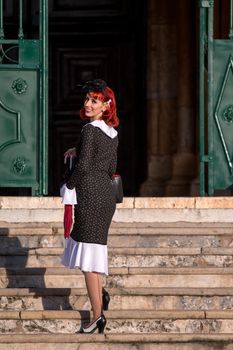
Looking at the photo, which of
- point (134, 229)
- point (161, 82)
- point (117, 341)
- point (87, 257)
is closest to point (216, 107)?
point (134, 229)

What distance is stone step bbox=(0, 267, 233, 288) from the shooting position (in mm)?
11359

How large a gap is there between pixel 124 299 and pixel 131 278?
42 centimetres

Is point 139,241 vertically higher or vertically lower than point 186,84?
lower

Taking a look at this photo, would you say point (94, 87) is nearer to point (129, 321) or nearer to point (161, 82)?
point (129, 321)

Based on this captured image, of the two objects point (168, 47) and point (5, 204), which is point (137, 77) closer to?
point (168, 47)

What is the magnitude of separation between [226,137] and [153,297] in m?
3.19

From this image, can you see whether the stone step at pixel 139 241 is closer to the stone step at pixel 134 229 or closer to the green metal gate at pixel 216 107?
the stone step at pixel 134 229

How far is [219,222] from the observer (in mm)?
12594

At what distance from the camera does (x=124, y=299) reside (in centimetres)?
1098

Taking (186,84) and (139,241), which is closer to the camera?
(139,241)

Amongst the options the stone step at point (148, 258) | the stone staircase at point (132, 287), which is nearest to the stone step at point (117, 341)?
the stone staircase at point (132, 287)

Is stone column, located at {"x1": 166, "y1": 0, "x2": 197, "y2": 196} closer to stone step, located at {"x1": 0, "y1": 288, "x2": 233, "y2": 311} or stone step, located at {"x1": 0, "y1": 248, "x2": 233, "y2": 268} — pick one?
stone step, located at {"x1": 0, "y1": 248, "x2": 233, "y2": 268}

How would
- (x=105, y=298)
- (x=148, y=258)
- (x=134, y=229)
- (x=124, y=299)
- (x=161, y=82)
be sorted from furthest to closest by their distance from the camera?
(x=161, y=82) → (x=134, y=229) → (x=148, y=258) → (x=124, y=299) → (x=105, y=298)

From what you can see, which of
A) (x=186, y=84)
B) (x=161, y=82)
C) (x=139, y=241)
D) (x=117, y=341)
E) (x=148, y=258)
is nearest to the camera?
(x=117, y=341)
